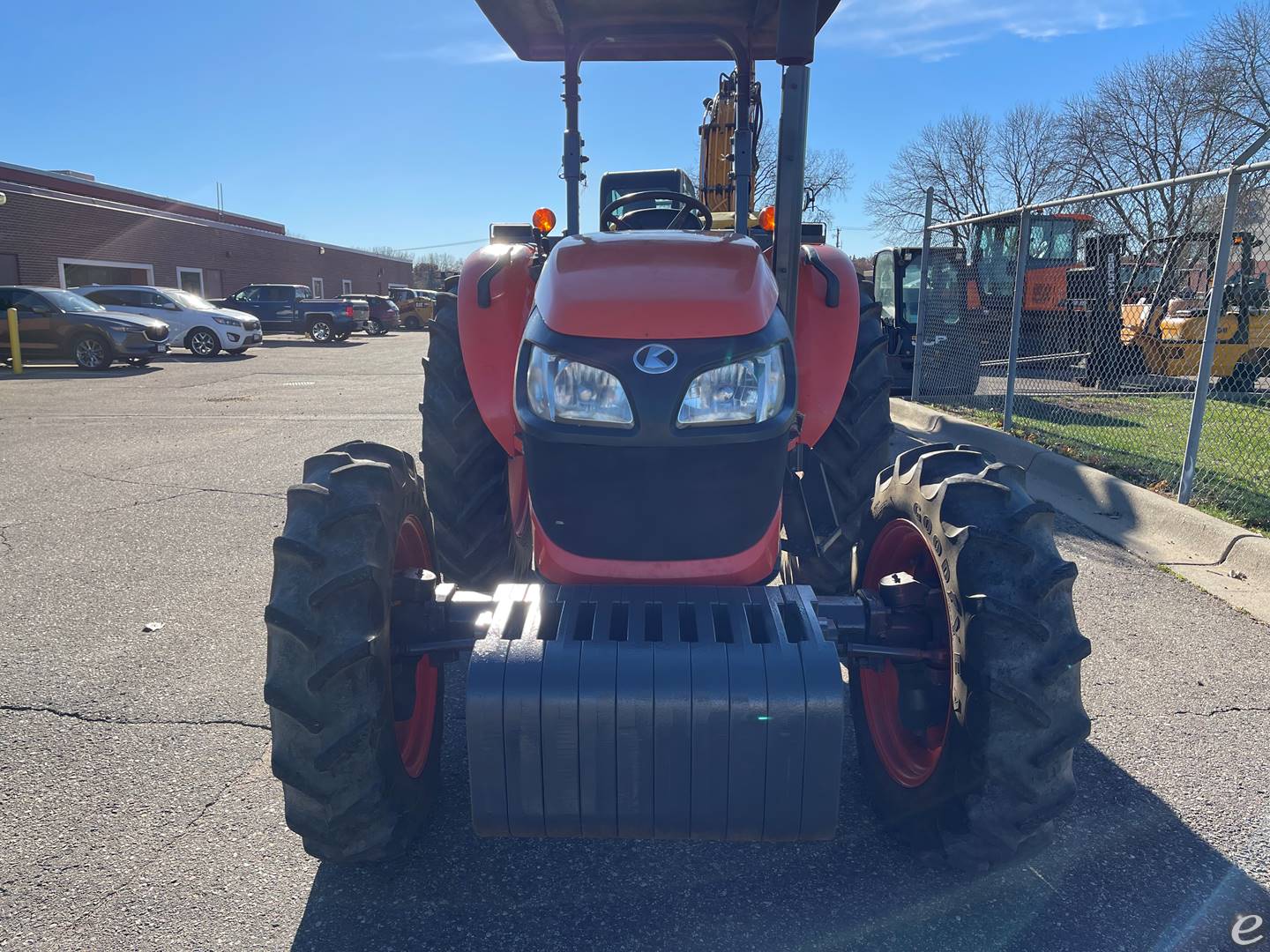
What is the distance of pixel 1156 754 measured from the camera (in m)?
3.12

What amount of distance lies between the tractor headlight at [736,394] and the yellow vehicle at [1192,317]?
8.52 m

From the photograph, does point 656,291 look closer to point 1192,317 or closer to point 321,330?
point 1192,317

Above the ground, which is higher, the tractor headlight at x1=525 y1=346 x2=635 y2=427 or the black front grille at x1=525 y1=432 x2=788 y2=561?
the tractor headlight at x1=525 y1=346 x2=635 y2=427

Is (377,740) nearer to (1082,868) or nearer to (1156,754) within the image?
(1082,868)

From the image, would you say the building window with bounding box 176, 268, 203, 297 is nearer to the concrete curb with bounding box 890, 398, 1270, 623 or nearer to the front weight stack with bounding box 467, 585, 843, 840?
the concrete curb with bounding box 890, 398, 1270, 623

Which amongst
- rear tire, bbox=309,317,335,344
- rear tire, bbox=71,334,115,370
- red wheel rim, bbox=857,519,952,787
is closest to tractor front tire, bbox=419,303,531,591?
red wheel rim, bbox=857,519,952,787

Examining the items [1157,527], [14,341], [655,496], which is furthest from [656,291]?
[14,341]

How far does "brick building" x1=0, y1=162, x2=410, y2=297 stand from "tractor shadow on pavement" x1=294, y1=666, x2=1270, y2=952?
29480mm

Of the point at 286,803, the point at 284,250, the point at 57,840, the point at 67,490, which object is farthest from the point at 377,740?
the point at 284,250

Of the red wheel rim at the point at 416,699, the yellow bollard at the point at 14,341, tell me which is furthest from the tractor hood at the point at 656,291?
the yellow bollard at the point at 14,341

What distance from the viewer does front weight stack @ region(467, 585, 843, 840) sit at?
6.61 feet

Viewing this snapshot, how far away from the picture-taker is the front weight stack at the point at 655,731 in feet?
6.61

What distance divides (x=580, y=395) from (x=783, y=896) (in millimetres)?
1442

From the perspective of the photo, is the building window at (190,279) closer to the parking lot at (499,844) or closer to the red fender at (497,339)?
the parking lot at (499,844)
